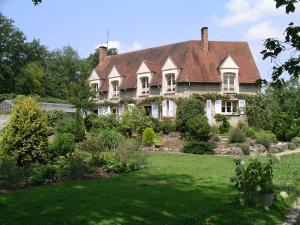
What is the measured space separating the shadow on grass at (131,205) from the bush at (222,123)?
73.3 ft

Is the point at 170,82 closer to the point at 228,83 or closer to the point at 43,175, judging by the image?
the point at 228,83

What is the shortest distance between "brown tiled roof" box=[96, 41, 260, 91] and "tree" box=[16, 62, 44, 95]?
72.6ft

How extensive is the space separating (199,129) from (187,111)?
18.6 ft

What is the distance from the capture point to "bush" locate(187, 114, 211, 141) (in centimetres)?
2983

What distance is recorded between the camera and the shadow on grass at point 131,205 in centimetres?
852

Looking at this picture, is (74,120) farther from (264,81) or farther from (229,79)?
(264,81)

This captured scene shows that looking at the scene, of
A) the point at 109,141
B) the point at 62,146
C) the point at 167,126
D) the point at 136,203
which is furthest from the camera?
the point at 167,126

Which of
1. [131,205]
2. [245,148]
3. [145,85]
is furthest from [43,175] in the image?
[145,85]

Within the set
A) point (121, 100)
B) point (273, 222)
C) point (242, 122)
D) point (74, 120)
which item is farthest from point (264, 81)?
point (121, 100)

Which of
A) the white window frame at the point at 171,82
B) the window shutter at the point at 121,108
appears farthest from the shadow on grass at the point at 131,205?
the window shutter at the point at 121,108

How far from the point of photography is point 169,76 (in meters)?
40.9

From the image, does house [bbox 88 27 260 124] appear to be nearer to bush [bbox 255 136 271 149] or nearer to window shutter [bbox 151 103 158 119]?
window shutter [bbox 151 103 158 119]

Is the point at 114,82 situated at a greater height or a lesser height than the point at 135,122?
greater

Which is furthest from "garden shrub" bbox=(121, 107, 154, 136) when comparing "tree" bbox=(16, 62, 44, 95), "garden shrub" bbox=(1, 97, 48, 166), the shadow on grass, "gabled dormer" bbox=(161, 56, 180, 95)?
"tree" bbox=(16, 62, 44, 95)
